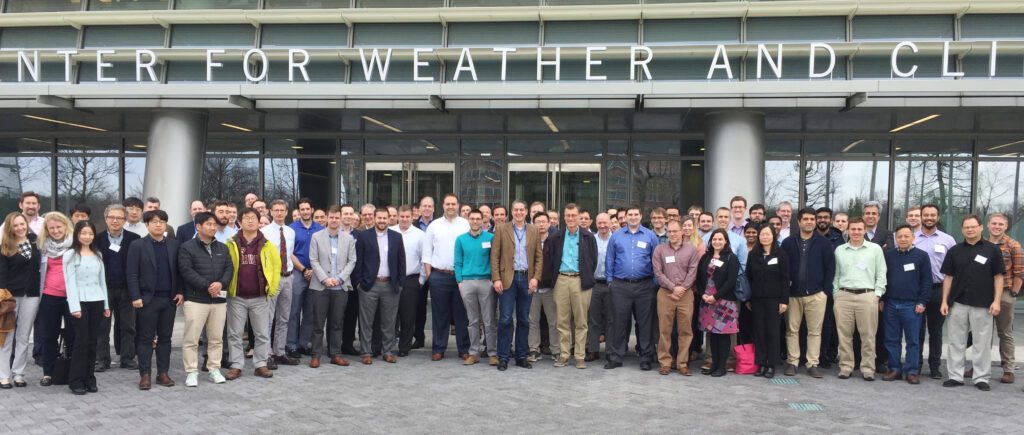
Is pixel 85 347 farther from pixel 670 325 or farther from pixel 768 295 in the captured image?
pixel 768 295

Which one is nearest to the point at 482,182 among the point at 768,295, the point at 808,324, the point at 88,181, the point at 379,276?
the point at 379,276

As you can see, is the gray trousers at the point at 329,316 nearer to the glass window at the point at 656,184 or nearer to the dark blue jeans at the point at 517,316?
the dark blue jeans at the point at 517,316

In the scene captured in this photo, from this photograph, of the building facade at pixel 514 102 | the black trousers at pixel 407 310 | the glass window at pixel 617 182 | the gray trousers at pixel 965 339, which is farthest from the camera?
the glass window at pixel 617 182

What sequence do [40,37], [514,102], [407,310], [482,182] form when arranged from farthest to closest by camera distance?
[482,182], [40,37], [514,102], [407,310]

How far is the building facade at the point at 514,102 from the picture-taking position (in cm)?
1184

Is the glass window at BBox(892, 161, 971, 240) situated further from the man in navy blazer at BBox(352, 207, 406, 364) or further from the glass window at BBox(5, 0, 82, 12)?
the glass window at BBox(5, 0, 82, 12)

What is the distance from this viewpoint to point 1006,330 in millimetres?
8188

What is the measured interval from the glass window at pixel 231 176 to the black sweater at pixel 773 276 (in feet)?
35.1

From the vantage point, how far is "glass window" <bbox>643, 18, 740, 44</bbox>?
1327cm

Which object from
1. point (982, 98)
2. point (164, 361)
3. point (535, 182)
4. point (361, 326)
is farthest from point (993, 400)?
point (535, 182)

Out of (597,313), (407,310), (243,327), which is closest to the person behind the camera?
(243,327)

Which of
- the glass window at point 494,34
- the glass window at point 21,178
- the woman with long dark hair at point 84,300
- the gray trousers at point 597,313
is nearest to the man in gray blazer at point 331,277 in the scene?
the woman with long dark hair at point 84,300

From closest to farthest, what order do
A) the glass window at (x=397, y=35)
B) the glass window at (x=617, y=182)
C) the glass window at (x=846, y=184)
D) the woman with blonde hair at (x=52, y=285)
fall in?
the woman with blonde hair at (x=52, y=285) → the glass window at (x=397, y=35) → the glass window at (x=846, y=184) → the glass window at (x=617, y=182)

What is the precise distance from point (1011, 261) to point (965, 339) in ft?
3.40
